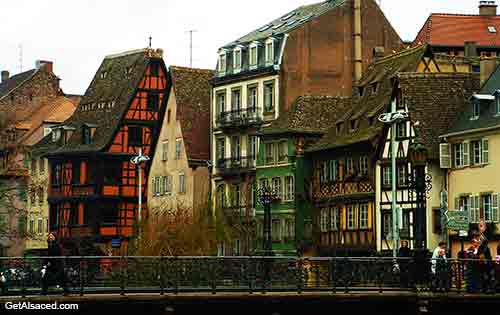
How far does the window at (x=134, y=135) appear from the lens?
106938 millimetres

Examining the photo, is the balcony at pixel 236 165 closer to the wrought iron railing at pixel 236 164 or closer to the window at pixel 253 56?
the wrought iron railing at pixel 236 164

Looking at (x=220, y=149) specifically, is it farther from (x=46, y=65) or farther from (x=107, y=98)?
(x=46, y=65)

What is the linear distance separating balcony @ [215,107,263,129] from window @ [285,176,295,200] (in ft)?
19.7

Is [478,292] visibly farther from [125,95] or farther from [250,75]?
[125,95]

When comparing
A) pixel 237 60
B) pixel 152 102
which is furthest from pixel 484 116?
pixel 152 102

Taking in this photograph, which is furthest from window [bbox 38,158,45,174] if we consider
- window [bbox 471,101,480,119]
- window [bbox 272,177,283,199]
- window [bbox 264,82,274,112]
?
window [bbox 471,101,480,119]

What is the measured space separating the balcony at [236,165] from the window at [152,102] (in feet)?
38.3

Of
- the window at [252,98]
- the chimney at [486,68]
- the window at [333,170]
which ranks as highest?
the window at [252,98]

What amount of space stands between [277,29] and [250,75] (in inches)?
143

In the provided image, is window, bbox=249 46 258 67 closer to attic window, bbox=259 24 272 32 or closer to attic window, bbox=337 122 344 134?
attic window, bbox=259 24 272 32

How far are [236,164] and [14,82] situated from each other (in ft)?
138

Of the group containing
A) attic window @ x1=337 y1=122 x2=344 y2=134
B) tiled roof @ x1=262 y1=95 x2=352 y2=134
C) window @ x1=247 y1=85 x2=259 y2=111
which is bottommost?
attic window @ x1=337 y1=122 x2=344 y2=134

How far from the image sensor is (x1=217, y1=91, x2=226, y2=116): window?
97.6 metres
